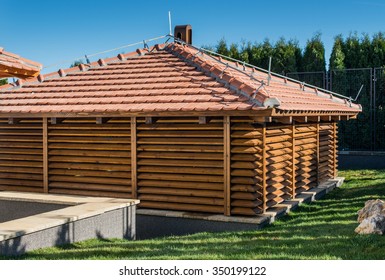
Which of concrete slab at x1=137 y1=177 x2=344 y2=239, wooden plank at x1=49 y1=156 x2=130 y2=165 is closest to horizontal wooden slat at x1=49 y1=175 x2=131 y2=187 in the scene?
wooden plank at x1=49 y1=156 x2=130 y2=165

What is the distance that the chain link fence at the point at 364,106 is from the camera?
20.4m

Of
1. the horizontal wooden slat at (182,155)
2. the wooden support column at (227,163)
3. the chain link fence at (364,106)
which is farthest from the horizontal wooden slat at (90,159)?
the chain link fence at (364,106)

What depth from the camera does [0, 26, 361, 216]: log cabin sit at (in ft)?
31.7

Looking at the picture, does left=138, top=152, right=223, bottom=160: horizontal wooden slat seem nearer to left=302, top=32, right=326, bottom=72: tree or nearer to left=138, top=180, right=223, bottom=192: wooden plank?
left=138, top=180, right=223, bottom=192: wooden plank

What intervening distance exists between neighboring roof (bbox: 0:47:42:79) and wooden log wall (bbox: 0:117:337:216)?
2535mm

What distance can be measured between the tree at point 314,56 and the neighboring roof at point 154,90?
7.57m

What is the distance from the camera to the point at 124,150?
10812 millimetres

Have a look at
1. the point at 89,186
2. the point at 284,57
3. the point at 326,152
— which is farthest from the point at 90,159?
the point at 284,57

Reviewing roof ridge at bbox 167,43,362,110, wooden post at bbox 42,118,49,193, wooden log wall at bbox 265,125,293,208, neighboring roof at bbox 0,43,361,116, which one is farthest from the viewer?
wooden post at bbox 42,118,49,193

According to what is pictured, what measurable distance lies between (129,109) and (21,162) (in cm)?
337

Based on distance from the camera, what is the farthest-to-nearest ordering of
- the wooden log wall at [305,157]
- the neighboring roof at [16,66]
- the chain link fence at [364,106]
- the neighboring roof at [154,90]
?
1. the chain link fence at [364,106]
2. the wooden log wall at [305,157]
3. the neighboring roof at [154,90]
4. the neighboring roof at [16,66]

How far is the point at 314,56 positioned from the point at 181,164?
13112 mm

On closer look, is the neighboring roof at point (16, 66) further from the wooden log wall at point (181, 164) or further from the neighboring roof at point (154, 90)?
the wooden log wall at point (181, 164)

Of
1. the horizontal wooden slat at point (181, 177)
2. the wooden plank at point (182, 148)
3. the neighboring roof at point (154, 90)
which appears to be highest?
the neighboring roof at point (154, 90)
